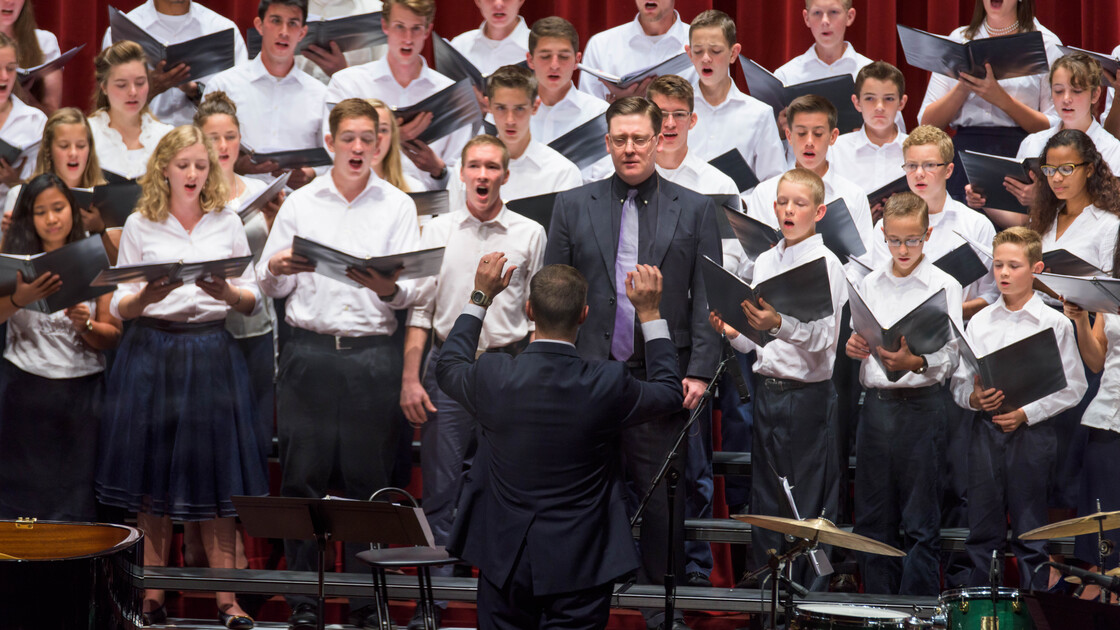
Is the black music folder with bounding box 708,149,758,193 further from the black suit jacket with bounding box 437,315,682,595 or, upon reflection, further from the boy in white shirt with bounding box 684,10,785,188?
the black suit jacket with bounding box 437,315,682,595

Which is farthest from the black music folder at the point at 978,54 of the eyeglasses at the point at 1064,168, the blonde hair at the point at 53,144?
the blonde hair at the point at 53,144

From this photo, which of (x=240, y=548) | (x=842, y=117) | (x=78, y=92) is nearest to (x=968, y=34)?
(x=842, y=117)

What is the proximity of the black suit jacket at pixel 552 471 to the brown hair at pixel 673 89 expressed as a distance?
183cm

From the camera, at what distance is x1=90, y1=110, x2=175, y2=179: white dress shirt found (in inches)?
190

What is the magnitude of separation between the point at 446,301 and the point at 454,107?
829mm

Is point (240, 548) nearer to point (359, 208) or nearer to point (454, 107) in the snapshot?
point (359, 208)

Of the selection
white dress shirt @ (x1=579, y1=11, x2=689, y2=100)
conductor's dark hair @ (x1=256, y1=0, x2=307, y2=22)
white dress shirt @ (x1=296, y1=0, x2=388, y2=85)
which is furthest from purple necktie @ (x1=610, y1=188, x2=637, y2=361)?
white dress shirt @ (x1=296, y1=0, x2=388, y2=85)

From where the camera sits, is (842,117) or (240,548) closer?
(240,548)

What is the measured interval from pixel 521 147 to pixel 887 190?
1397 mm

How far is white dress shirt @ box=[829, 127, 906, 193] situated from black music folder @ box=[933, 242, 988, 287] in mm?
796

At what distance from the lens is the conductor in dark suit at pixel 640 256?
383 cm

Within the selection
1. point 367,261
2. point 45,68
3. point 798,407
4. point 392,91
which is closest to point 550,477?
point 367,261

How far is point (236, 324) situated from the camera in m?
4.46

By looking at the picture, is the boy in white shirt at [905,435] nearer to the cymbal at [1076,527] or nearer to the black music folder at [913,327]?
the black music folder at [913,327]
